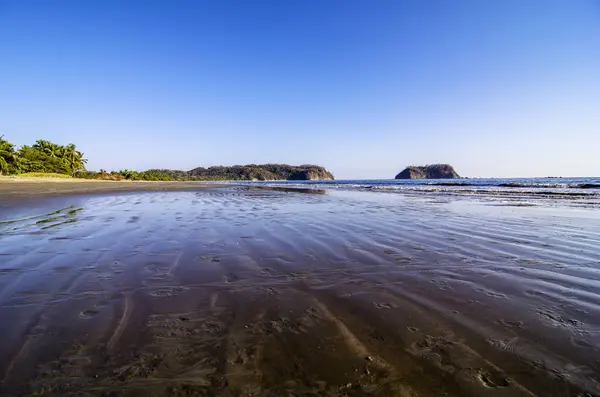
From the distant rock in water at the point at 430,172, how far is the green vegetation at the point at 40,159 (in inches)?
5964

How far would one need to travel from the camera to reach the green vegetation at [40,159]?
57287 millimetres

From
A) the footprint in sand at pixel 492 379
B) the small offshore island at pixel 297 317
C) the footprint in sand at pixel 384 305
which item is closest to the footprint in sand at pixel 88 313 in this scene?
the small offshore island at pixel 297 317

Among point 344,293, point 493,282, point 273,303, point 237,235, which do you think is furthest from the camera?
point 237,235

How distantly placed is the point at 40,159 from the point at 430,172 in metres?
176

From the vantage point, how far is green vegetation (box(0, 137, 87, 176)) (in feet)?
188

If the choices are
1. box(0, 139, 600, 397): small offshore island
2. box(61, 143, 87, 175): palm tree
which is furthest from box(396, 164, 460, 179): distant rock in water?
box(0, 139, 600, 397): small offshore island

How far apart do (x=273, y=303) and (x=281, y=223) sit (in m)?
6.22

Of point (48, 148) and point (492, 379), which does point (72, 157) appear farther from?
point (492, 379)

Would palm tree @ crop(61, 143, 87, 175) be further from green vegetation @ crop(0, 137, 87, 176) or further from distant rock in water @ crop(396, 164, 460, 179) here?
distant rock in water @ crop(396, 164, 460, 179)

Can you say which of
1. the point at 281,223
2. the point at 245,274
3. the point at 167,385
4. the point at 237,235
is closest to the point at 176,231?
the point at 237,235

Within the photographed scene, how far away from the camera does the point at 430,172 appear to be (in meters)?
178

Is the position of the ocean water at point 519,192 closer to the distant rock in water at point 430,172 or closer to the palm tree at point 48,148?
the palm tree at point 48,148

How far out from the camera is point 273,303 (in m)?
3.64

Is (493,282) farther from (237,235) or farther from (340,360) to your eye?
(237,235)
